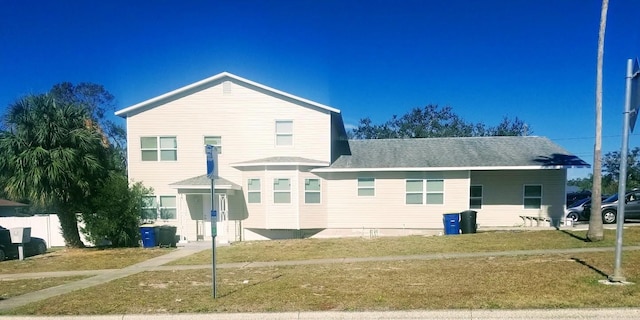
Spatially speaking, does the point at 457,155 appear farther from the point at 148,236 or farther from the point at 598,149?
the point at 148,236

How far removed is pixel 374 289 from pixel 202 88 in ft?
47.4

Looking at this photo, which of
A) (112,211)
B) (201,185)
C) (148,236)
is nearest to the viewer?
(112,211)

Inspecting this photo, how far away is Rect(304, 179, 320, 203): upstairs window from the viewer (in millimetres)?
17500

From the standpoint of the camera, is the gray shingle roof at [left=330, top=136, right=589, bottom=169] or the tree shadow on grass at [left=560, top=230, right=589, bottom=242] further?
the gray shingle roof at [left=330, top=136, right=589, bottom=169]

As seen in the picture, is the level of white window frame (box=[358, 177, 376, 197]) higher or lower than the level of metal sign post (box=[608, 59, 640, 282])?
lower

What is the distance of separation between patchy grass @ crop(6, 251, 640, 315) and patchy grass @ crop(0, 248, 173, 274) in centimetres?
329

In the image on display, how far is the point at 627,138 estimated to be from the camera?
6.34 meters

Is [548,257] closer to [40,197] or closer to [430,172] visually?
[430,172]

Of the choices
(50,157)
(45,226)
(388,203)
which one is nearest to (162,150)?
(50,157)

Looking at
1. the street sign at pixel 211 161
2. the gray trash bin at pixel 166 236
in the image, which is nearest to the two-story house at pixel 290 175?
the gray trash bin at pixel 166 236

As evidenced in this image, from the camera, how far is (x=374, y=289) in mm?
6621

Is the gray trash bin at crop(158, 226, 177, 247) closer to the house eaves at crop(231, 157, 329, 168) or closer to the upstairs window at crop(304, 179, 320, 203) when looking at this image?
the house eaves at crop(231, 157, 329, 168)

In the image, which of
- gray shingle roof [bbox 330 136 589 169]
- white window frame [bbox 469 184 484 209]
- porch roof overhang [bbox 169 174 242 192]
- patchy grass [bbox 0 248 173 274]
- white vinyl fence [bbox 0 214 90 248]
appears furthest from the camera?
white vinyl fence [bbox 0 214 90 248]

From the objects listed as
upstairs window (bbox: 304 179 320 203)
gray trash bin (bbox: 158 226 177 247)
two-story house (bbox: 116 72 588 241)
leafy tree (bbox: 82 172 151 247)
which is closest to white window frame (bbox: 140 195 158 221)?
two-story house (bbox: 116 72 588 241)
